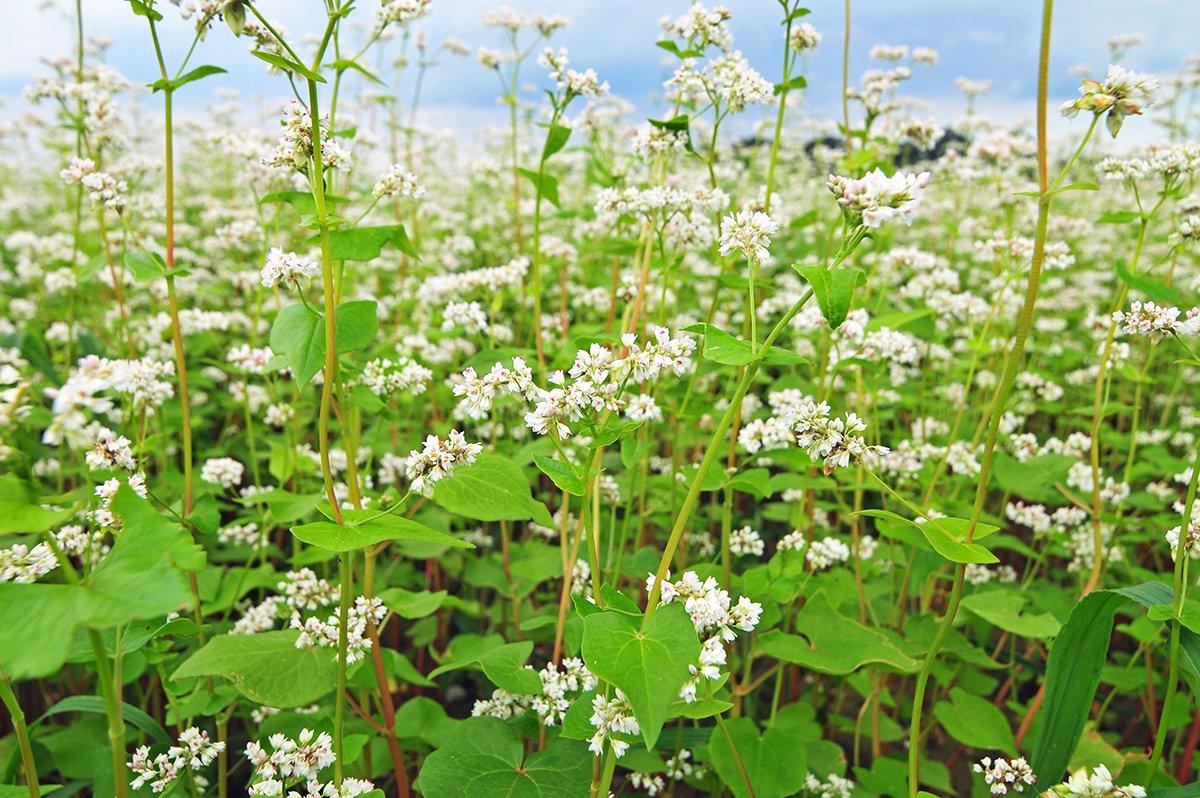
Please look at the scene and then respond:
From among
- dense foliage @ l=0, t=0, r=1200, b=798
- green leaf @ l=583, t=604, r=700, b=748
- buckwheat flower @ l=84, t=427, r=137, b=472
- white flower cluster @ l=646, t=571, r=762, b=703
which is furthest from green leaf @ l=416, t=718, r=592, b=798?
buckwheat flower @ l=84, t=427, r=137, b=472

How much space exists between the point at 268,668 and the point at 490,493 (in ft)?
2.82

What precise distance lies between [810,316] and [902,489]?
4.64 ft

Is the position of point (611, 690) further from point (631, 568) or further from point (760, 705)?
point (760, 705)

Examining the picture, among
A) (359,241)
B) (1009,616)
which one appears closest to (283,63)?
(359,241)

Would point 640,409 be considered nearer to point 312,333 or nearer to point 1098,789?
point 312,333

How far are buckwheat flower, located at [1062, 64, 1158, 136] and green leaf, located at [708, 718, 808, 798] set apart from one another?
2.03 metres

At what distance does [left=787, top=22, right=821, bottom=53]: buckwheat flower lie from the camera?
130 inches

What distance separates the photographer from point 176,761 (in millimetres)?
2227

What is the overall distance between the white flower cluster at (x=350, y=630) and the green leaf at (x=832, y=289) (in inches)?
66.9

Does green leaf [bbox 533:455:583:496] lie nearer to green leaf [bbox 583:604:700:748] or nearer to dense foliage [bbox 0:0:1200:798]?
dense foliage [bbox 0:0:1200:798]

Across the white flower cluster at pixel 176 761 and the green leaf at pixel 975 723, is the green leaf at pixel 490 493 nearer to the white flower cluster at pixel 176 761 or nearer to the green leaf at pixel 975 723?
the white flower cluster at pixel 176 761

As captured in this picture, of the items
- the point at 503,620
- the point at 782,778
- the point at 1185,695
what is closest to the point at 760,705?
the point at 782,778

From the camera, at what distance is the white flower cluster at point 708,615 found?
5.70 ft

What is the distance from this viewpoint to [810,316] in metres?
3.30
